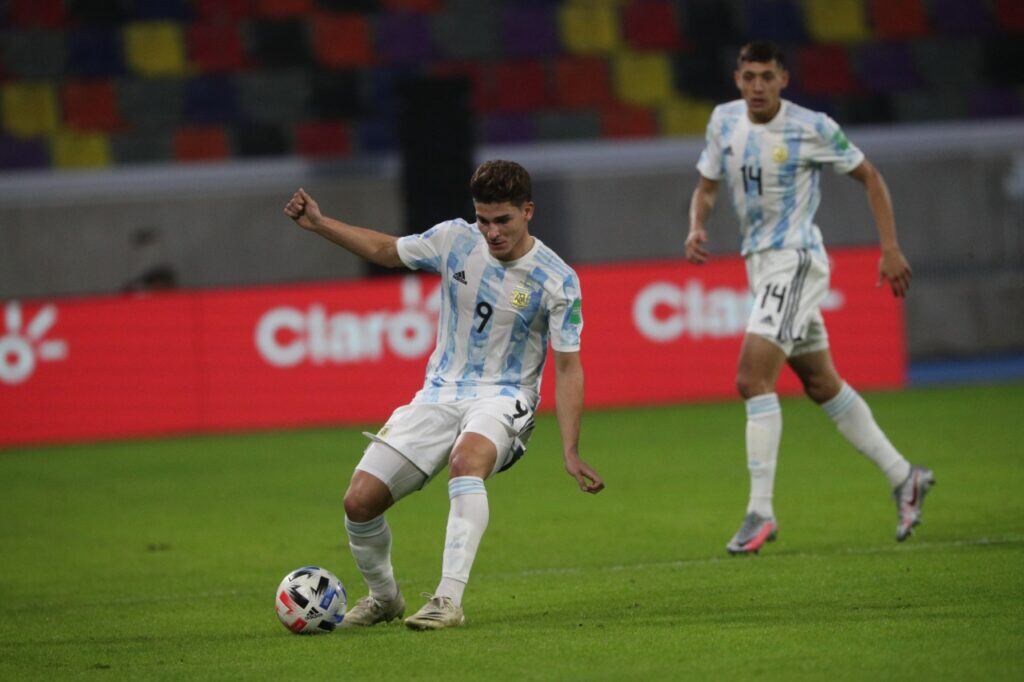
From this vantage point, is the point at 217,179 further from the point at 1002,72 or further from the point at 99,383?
the point at 1002,72

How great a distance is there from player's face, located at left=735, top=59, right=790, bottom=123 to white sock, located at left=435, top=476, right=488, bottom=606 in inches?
96.5

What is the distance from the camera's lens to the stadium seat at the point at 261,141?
16844 millimetres

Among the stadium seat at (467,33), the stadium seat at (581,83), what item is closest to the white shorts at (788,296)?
the stadium seat at (581,83)

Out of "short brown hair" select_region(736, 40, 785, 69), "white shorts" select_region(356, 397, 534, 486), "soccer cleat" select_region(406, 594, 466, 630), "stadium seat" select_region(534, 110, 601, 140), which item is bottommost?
"soccer cleat" select_region(406, 594, 466, 630)

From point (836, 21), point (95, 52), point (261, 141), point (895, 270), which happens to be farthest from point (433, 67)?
point (895, 270)

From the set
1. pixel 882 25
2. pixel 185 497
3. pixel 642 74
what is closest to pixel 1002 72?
pixel 882 25

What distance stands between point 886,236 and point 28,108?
11470mm

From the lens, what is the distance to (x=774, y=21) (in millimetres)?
17891

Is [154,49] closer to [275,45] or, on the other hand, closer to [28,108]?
[275,45]

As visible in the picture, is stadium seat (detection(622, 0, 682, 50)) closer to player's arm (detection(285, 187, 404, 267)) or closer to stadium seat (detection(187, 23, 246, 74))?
stadium seat (detection(187, 23, 246, 74))

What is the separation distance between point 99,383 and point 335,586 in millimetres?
7927

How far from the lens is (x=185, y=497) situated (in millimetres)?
10039

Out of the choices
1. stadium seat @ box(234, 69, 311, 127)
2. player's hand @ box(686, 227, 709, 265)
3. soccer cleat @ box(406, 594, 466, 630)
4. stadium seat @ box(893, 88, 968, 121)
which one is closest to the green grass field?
soccer cleat @ box(406, 594, 466, 630)

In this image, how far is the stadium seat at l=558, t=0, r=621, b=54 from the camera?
17.5m
